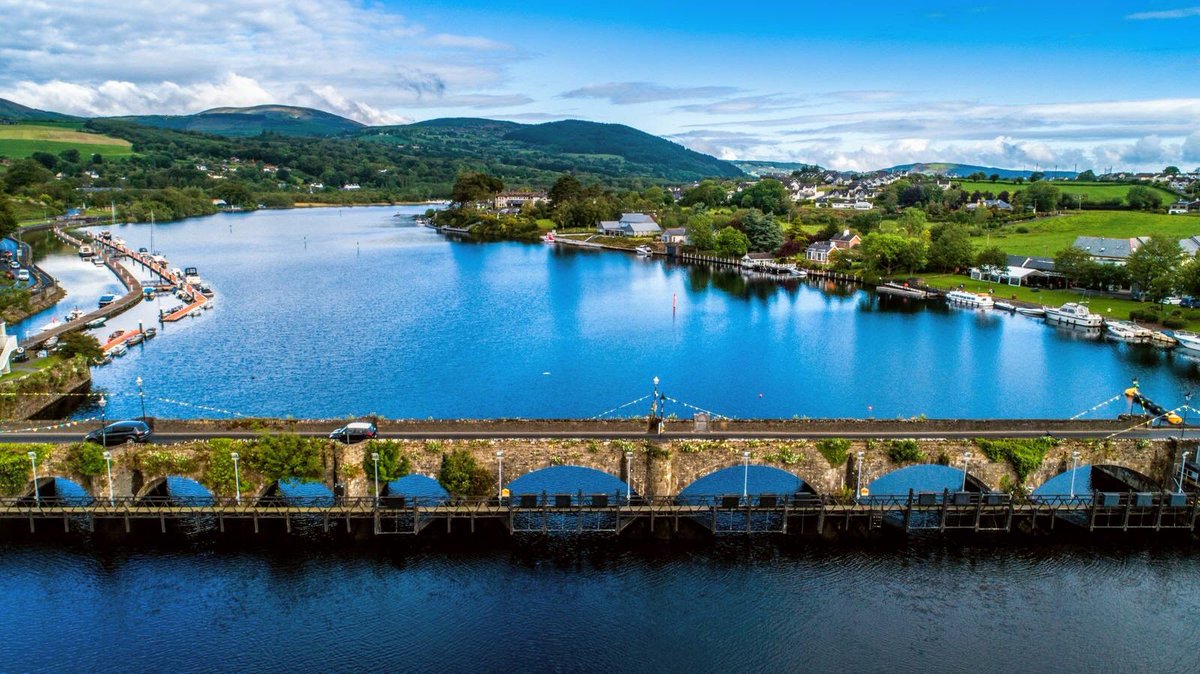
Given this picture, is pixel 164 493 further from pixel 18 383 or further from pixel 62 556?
pixel 18 383

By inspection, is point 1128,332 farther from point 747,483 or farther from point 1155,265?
point 747,483

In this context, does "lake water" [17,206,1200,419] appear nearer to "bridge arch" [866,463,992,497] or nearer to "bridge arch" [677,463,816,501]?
"bridge arch" [866,463,992,497]

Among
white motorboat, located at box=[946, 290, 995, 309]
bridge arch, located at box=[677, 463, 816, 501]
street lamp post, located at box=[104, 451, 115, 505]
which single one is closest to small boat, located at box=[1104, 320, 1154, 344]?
white motorboat, located at box=[946, 290, 995, 309]

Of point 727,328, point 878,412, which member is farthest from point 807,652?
point 727,328

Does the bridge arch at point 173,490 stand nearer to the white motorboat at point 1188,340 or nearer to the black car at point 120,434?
the black car at point 120,434

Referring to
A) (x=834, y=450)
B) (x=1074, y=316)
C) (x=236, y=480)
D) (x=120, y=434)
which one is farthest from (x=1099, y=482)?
(x=1074, y=316)

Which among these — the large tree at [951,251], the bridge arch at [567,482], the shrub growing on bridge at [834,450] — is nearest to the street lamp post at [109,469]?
the bridge arch at [567,482]
